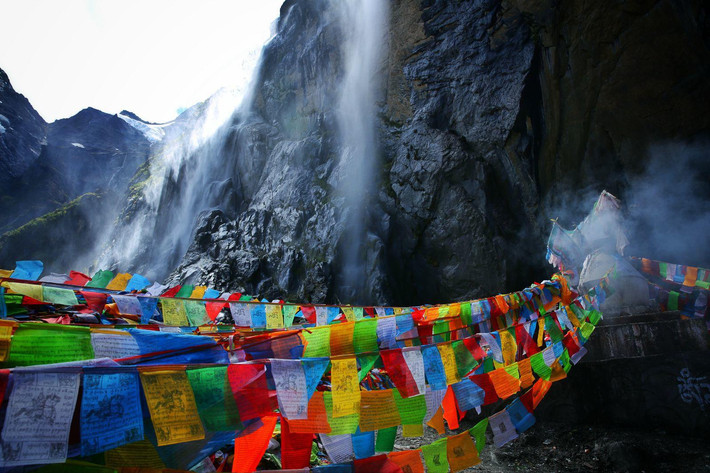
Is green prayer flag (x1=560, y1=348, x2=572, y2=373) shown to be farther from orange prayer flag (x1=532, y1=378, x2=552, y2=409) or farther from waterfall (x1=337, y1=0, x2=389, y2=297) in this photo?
waterfall (x1=337, y1=0, x2=389, y2=297)

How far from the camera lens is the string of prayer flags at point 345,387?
2934mm

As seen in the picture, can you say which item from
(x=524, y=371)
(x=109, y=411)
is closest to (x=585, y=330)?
(x=524, y=371)

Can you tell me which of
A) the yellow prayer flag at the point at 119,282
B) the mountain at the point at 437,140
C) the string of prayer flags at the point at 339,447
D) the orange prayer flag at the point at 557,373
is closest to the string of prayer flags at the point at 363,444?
the string of prayer flags at the point at 339,447

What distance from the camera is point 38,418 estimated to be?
6.05 ft

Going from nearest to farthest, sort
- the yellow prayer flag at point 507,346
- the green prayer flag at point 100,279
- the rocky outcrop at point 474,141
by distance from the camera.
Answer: the yellow prayer flag at point 507,346, the green prayer flag at point 100,279, the rocky outcrop at point 474,141

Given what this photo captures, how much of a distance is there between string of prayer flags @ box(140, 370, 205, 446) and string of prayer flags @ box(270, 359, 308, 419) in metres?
0.55

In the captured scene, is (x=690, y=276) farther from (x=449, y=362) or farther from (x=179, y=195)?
(x=179, y=195)

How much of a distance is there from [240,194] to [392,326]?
23726mm

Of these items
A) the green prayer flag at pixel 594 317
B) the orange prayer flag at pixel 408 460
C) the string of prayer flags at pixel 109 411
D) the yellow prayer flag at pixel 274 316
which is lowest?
the orange prayer flag at pixel 408 460

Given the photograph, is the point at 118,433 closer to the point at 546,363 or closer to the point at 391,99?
the point at 546,363

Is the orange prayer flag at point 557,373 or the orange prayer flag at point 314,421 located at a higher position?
the orange prayer flag at point 314,421

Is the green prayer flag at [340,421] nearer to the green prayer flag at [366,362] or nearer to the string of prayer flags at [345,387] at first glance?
the string of prayer flags at [345,387]

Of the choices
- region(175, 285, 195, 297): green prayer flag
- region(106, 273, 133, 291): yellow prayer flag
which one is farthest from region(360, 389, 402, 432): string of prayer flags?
region(106, 273, 133, 291): yellow prayer flag

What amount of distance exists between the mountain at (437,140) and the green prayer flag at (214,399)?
1230cm
